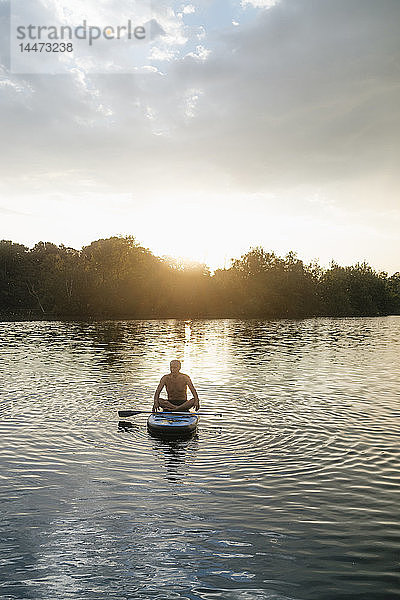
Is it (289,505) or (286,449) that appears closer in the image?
(289,505)

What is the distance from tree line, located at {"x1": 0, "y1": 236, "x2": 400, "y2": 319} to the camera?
119188 mm

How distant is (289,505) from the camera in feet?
39.7

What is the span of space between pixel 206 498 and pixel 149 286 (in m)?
113

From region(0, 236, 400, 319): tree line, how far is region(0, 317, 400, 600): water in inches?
3674

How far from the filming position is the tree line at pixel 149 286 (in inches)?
4692

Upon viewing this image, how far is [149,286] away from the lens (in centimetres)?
12431

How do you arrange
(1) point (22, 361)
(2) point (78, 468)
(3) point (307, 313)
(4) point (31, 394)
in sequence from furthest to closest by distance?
(3) point (307, 313) < (1) point (22, 361) < (4) point (31, 394) < (2) point (78, 468)

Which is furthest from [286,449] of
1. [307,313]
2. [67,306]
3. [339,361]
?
[307,313]

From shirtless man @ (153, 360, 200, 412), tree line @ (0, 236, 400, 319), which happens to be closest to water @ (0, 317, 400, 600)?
shirtless man @ (153, 360, 200, 412)

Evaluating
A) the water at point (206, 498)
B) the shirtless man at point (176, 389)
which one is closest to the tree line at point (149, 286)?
the water at point (206, 498)

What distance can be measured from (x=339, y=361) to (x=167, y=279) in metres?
88.0

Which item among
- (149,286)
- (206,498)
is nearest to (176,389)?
(206,498)

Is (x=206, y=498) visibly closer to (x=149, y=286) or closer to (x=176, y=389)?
(x=176, y=389)

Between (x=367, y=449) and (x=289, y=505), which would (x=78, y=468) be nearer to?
(x=289, y=505)
